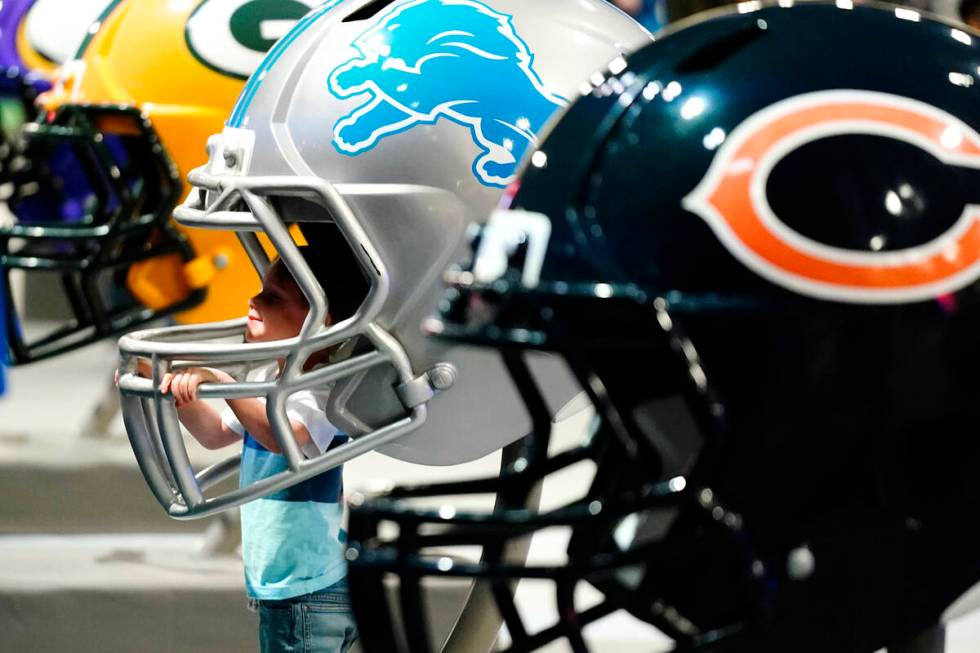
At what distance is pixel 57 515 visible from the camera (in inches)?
102

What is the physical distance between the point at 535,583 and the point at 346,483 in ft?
1.28

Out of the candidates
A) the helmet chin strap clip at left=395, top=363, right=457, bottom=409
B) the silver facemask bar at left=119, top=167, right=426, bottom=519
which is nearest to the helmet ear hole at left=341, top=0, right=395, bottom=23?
the silver facemask bar at left=119, top=167, right=426, bottom=519

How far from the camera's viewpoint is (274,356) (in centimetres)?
128

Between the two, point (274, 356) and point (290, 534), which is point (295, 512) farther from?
point (274, 356)

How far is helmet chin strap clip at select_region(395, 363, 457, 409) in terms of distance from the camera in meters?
1.30

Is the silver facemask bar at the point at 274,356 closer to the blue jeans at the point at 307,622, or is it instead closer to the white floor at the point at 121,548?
the blue jeans at the point at 307,622

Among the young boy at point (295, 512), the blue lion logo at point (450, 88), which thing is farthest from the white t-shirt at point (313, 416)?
the blue lion logo at point (450, 88)

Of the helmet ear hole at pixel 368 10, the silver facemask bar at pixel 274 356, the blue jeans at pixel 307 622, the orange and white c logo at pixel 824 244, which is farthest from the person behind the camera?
the blue jeans at pixel 307 622

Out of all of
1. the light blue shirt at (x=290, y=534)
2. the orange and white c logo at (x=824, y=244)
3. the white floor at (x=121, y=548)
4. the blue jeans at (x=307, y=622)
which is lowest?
the white floor at (x=121, y=548)

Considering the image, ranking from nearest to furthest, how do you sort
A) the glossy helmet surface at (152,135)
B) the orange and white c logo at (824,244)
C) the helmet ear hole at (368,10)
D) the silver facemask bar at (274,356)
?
1. the orange and white c logo at (824,244)
2. the silver facemask bar at (274,356)
3. the helmet ear hole at (368,10)
4. the glossy helmet surface at (152,135)

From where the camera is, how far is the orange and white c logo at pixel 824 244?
91 cm

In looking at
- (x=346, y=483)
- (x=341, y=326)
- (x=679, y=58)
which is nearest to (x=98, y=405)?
(x=346, y=483)

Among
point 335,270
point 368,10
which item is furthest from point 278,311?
point 368,10

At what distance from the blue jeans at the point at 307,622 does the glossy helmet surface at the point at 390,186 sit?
0.21 metres
